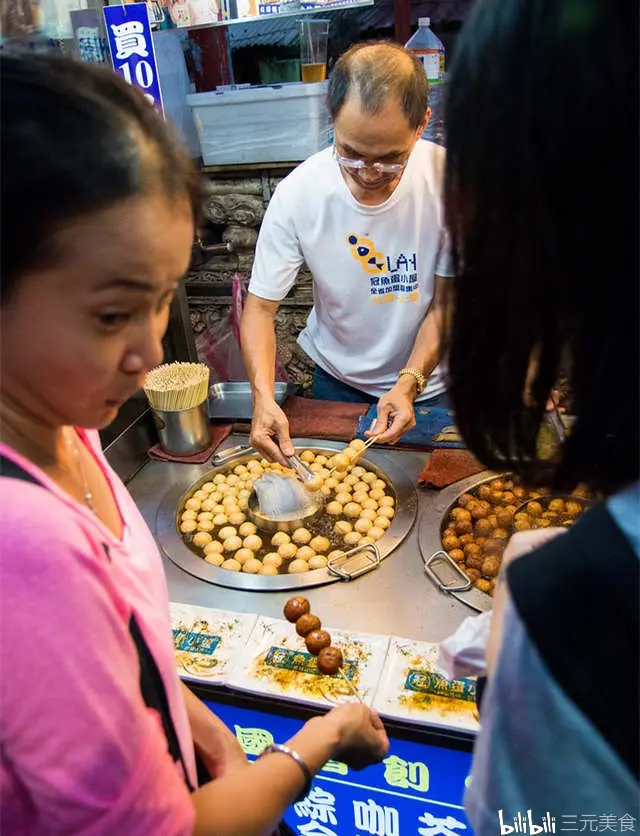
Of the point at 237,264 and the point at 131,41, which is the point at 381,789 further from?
the point at 237,264

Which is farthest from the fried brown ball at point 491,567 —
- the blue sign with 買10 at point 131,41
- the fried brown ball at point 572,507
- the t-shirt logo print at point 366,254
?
the blue sign with 買10 at point 131,41

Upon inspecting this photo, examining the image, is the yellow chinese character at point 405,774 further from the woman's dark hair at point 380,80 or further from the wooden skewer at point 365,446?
the woman's dark hair at point 380,80

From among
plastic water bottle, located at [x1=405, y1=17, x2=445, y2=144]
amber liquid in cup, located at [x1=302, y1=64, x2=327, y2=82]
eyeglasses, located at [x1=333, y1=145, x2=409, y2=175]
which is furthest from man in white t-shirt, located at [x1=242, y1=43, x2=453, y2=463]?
amber liquid in cup, located at [x1=302, y1=64, x2=327, y2=82]

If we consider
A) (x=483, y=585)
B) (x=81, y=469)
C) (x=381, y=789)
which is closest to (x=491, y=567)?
(x=483, y=585)

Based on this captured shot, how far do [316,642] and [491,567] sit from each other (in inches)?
22.4

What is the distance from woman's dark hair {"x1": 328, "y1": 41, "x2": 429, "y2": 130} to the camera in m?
2.07

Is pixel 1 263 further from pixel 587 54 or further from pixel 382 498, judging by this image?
pixel 382 498

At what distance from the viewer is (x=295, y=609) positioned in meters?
1.66

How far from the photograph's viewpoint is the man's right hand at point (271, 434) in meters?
2.27

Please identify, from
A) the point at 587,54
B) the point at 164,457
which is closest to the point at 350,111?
the point at 164,457

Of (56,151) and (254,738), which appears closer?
(56,151)

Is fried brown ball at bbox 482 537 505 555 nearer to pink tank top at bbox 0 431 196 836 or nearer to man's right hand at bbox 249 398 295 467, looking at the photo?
man's right hand at bbox 249 398 295 467

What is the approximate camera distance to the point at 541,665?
0.67 meters

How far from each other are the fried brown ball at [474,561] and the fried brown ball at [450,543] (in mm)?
63
